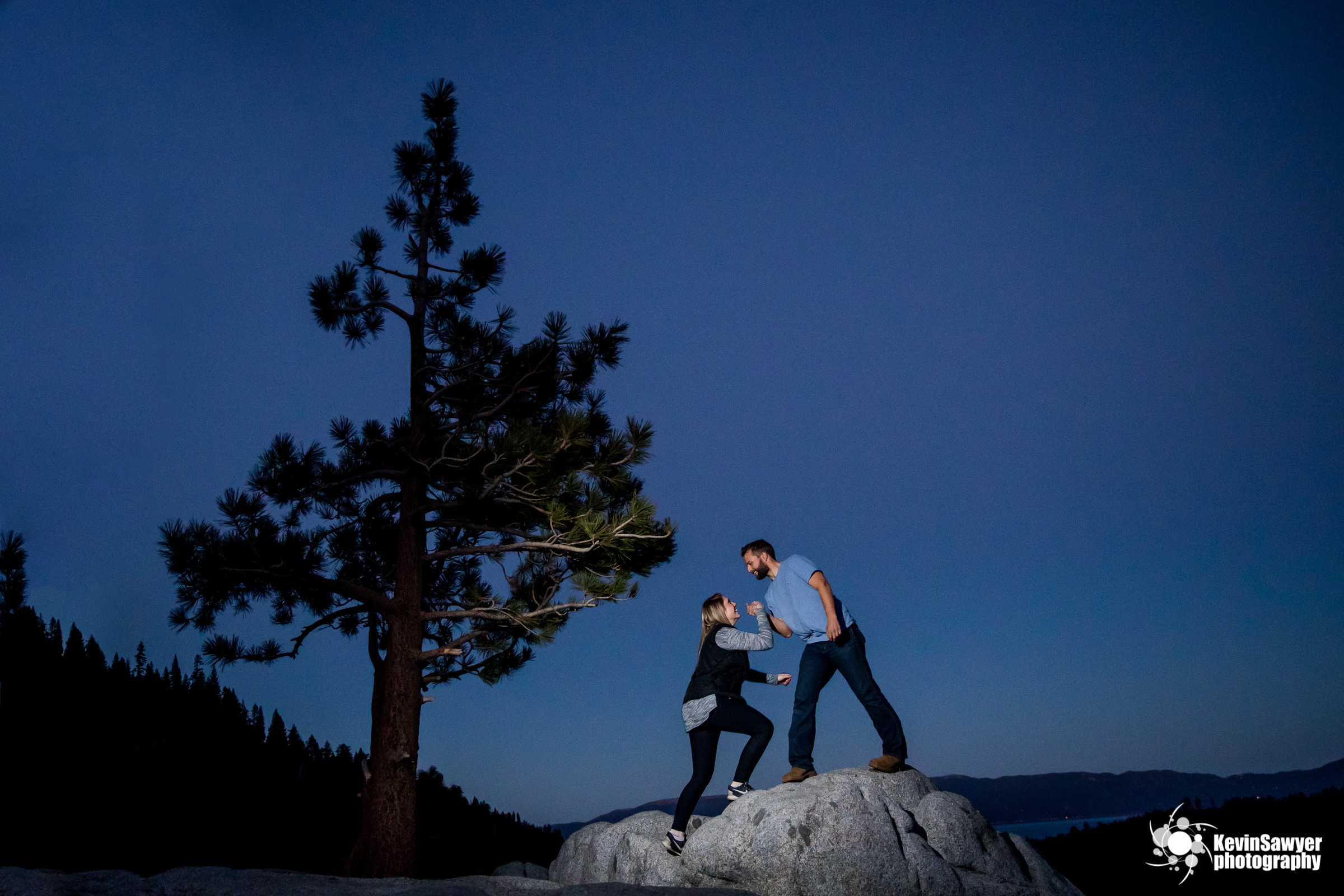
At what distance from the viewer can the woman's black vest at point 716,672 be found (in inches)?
267

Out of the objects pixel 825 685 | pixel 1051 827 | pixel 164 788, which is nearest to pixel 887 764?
pixel 825 685

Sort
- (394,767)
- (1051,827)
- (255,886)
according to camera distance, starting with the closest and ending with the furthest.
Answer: (255,886) → (394,767) → (1051,827)

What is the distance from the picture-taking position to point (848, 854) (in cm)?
607

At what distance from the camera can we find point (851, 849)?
20.0 ft

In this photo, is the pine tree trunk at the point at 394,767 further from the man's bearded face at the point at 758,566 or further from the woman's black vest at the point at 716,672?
the man's bearded face at the point at 758,566

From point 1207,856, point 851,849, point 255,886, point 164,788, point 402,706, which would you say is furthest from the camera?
point 164,788

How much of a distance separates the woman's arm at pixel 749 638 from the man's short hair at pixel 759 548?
0.74 metres

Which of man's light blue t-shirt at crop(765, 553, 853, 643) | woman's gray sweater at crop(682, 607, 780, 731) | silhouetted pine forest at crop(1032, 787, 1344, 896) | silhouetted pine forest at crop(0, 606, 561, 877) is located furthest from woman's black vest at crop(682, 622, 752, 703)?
silhouetted pine forest at crop(0, 606, 561, 877)

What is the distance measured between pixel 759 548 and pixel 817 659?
110 cm

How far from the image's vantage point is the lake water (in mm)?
10631

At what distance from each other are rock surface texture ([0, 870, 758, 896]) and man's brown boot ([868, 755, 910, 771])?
5.76 feet

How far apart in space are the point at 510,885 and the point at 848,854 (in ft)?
8.58

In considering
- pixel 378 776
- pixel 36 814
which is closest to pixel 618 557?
pixel 378 776

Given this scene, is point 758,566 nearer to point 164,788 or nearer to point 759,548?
point 759,548
